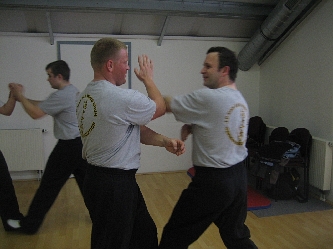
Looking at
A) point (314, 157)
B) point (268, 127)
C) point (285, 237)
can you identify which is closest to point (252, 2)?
point (268, 127)

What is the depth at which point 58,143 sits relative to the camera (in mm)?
2811

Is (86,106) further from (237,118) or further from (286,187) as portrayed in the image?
(286,187)

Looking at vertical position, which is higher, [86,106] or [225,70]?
[225,70]

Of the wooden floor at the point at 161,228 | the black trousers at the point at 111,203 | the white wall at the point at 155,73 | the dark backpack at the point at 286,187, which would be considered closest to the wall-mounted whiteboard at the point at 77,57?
the white wall at the point at 155,73

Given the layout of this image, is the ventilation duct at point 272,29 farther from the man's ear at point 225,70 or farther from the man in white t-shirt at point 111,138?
the man in white t-shirt at point 111,138

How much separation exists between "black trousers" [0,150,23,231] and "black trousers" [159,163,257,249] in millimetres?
1675

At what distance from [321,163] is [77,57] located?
345 cm

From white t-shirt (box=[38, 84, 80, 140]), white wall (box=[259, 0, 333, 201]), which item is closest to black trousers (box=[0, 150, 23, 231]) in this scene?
white t-shirt (box=[38, 84, 80, 140])

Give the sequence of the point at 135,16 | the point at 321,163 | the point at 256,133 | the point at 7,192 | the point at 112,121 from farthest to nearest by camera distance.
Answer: the point at 256,133 → the point at 135,16 → the point at 321,163 → the point at 7,192 → the point at 112,121

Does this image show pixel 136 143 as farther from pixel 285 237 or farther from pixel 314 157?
pixel 314 157

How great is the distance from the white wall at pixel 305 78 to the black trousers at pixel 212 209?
2.37 meters

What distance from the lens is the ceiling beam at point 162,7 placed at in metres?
3.74

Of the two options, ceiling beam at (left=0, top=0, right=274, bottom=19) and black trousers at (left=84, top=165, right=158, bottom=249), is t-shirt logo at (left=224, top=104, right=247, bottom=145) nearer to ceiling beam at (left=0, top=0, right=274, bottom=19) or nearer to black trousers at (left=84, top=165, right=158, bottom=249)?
black trousers at (left=84, top=165, right=158, bottom=249)

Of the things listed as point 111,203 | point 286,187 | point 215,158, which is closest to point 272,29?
point 286,187
